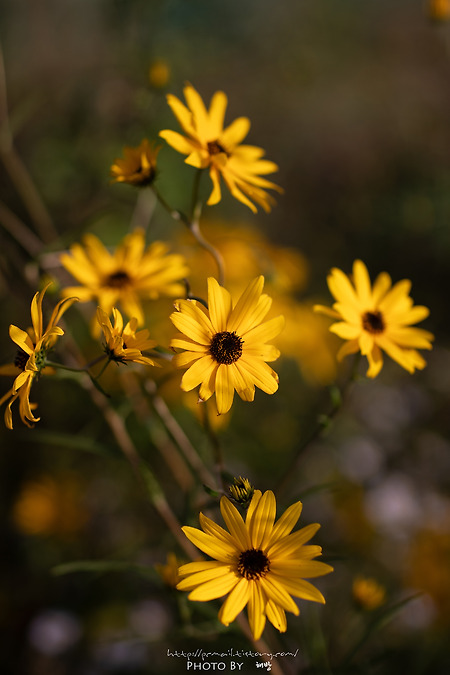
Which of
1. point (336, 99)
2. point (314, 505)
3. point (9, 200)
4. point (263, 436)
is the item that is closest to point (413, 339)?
point (263, 436)

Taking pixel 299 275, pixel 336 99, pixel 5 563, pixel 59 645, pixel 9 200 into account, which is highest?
pixel 336 99

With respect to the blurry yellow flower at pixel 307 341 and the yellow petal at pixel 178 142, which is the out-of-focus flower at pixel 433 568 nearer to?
the blurry yellow flower at pixel 307 341

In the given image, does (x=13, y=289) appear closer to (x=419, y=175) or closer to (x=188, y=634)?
(x=188, y=634)

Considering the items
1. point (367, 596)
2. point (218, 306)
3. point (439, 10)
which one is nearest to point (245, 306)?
point (218, 306)

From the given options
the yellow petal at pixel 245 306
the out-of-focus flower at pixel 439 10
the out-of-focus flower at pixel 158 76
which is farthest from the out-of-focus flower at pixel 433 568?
the out-of-focus flower at pixel 439 10

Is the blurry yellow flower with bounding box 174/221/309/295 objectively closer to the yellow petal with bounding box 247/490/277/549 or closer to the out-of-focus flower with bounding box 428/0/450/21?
the out-of-focus flower with bounding box 428/0/450/21

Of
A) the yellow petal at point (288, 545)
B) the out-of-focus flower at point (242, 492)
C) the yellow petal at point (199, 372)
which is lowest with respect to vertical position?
the yellow petal at point (288, 545)

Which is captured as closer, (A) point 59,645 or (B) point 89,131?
(A) point 59,645

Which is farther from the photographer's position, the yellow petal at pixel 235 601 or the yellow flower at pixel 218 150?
the yellow flower at pixel 218 150
